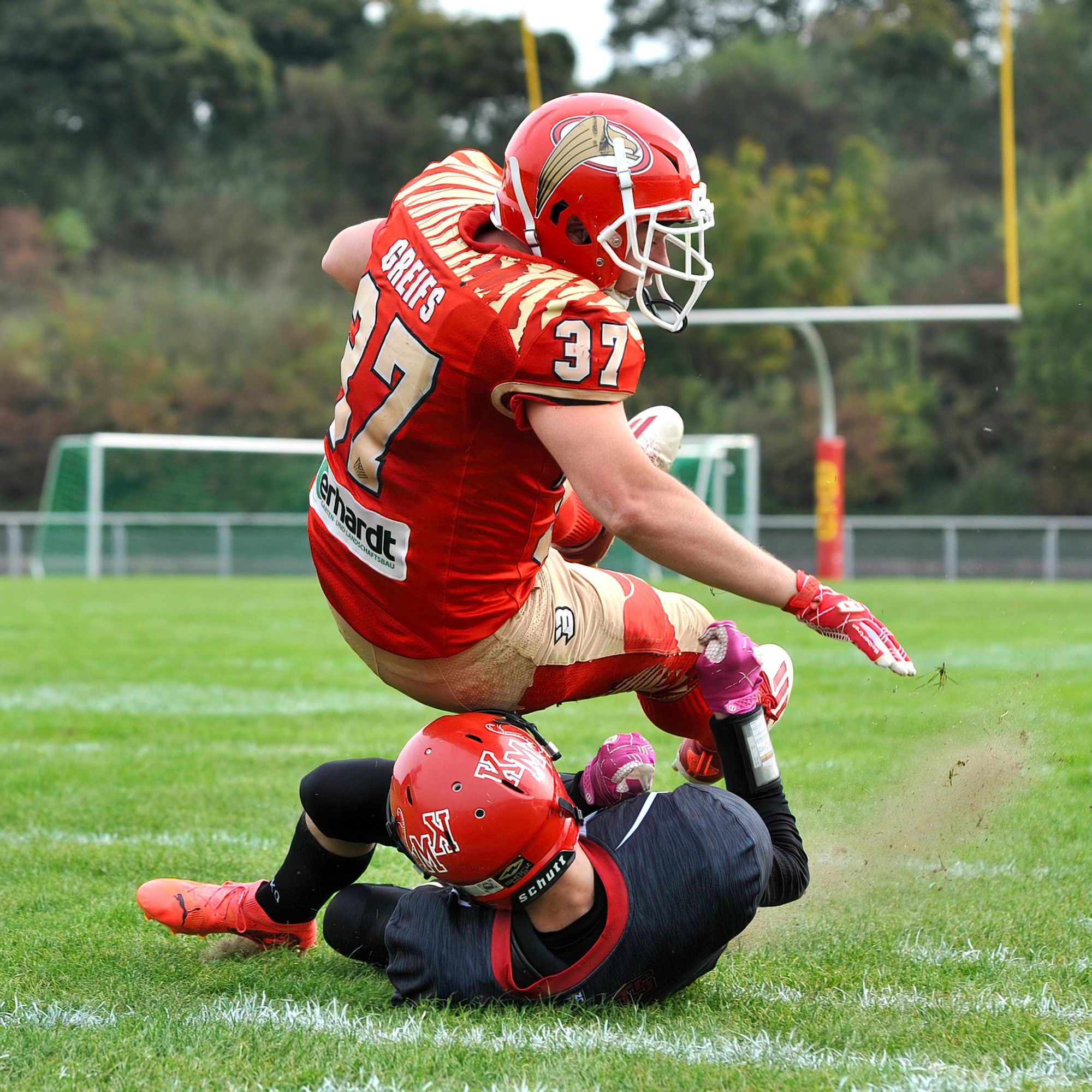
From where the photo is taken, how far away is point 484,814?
8.27 ft

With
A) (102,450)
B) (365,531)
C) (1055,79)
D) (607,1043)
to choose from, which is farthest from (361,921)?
(1055,79)

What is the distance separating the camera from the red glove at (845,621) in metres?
2.49

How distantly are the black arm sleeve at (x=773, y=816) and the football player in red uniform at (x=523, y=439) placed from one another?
20 centimetres

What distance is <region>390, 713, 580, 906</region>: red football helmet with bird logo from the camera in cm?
252

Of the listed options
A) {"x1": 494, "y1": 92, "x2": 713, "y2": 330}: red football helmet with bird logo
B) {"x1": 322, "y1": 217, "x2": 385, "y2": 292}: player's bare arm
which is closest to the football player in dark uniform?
{"x1": 494, "y1": 92, "x2": 713, "y2": 330}: red football helmet with bird logo

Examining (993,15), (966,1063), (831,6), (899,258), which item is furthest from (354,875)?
(831,6)

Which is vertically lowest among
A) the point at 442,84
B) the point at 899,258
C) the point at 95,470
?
the point at 95,470

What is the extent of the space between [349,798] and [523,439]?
32.9 inches

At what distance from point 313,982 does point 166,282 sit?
34306 millimetres

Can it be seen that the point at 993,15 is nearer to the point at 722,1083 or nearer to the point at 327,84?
the point at 327,84

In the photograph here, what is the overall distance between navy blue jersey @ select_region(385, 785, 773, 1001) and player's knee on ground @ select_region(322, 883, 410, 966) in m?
0.14

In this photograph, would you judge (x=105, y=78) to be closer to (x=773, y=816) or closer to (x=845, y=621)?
(x=773, y=816)

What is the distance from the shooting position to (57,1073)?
2227 millimetres

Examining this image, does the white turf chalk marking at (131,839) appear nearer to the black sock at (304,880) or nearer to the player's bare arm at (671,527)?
the black sock at (304,880)
